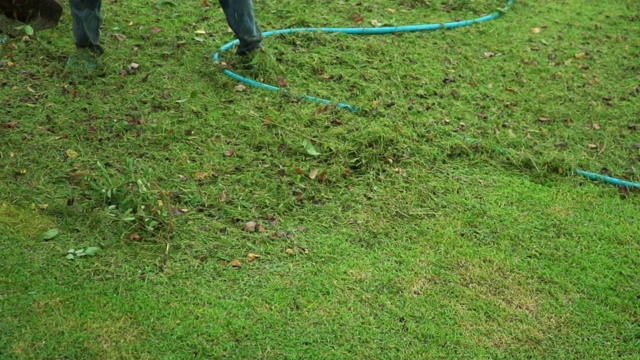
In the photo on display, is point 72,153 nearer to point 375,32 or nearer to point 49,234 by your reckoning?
point 49,234

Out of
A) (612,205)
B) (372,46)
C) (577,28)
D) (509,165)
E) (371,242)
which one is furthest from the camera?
(577,28)

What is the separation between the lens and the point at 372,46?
4812 millimetres


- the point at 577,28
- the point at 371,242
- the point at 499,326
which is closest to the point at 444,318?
the point at 499,326

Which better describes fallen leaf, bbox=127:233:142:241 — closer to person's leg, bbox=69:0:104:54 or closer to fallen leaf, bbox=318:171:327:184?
fallen leaf, bbox=318:171:327:184

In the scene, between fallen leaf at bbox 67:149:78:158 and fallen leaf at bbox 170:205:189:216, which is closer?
fallen leaf at bbox 170:205:189:216

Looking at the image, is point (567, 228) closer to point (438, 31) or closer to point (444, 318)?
point (444, 318)

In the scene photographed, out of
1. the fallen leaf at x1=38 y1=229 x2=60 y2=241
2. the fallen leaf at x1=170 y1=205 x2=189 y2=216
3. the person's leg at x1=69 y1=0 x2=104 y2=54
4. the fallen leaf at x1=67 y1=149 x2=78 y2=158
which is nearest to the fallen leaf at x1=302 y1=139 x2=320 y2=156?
the fallen leaf at x1=170 y1=205 x2=189 y2=216

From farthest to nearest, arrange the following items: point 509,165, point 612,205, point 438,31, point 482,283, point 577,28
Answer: point 577,28 → point 438,31 → point 509,165 → point 612,205 → point 482,283

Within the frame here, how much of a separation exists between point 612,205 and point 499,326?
46.3 inches

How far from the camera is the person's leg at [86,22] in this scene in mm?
4188

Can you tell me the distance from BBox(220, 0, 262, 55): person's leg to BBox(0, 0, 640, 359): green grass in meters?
0.13

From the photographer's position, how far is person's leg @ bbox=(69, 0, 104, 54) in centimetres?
419

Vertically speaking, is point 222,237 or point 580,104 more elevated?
point 222,237

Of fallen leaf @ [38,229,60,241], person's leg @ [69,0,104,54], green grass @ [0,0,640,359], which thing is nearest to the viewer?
green grass @ [0,0,640,359]
